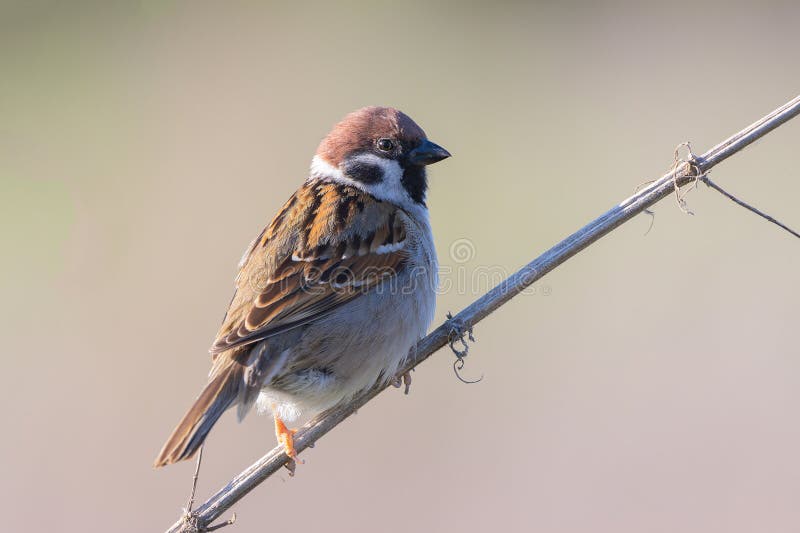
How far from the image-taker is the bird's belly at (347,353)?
3688 mm

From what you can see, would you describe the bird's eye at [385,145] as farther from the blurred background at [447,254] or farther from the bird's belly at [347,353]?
the blurred background at [447,254]

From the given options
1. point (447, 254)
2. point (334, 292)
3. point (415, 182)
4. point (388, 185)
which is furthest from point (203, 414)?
point (447, 254)

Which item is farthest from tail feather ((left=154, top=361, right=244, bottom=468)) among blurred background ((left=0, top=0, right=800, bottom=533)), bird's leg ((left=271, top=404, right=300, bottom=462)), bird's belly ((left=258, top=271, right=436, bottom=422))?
blurred background ((left=0, top=0, right=800, bottom=533))

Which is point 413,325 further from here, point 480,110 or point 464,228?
point 480,110

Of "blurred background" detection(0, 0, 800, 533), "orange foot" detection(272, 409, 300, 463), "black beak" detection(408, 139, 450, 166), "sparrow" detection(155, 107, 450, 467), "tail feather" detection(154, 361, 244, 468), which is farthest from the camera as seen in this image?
"blurred background" detection(0, 0, 800, 533)

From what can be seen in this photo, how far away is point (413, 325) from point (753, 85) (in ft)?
22.9

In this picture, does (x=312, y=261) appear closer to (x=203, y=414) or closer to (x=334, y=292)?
(x=334, y=292)

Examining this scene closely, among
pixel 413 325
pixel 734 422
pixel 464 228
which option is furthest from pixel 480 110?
pixel 413 325

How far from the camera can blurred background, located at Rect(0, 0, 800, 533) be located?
20.1 feet

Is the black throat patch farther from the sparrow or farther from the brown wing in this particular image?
the brown wing

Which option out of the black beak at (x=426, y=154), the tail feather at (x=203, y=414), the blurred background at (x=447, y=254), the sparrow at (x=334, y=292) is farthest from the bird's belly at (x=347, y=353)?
the blurred background at (x=447, y=254)

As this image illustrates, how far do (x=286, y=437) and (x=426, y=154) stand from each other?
4.91ft

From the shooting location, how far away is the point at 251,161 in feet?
29.7

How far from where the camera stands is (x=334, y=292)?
150 inches
